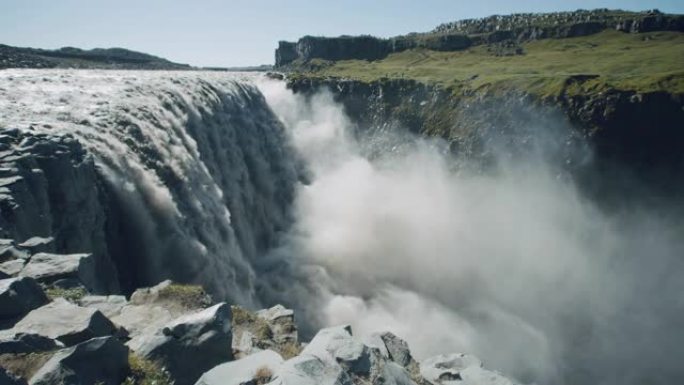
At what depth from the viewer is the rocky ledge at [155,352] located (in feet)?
31.3

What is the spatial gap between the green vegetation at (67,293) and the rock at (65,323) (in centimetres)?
175

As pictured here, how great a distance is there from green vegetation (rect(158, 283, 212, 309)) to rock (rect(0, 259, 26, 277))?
171 inches

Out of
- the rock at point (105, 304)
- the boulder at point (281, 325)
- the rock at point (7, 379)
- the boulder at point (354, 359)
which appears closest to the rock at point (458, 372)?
the boulder at point (354, 359)

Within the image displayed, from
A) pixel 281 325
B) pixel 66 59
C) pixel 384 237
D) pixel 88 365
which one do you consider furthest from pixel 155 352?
pixel 66 59

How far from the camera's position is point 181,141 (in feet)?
127

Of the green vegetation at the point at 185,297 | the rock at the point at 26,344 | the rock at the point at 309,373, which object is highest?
the rock at the point at 26,344

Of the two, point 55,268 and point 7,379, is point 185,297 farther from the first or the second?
point 7,379

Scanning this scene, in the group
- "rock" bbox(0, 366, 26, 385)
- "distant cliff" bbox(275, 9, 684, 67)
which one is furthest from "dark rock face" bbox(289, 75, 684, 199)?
"distant cliff" bbox(275, 9, 684, 67)

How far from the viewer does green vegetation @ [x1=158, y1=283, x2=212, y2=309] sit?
1652 centimetres

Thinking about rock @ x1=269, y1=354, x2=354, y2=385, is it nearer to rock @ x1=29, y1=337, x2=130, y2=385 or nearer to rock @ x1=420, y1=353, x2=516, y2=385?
rock @ x1=29, y1=337, x2=130, y2=385

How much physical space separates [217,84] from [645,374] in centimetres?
5522

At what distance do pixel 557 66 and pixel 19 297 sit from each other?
110 m

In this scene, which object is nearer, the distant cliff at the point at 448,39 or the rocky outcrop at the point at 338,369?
the rocky outcrop at the point at 338,369

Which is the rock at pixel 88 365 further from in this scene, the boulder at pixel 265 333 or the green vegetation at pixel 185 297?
the green vegetation at pixel 185 297
